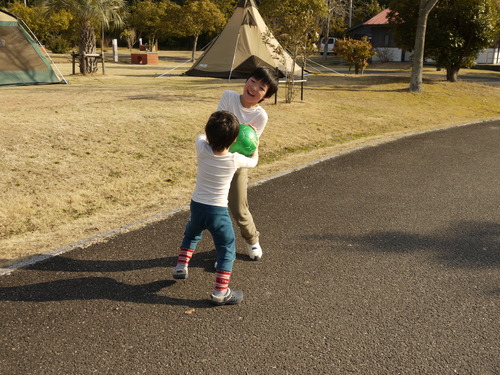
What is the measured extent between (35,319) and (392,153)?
26.3 feet

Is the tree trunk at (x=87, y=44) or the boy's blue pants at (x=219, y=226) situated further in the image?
the tree trunk at (x=87, y=44)

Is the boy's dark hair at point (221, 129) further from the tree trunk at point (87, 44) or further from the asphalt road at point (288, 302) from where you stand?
the tree trunk at point (87, 44)

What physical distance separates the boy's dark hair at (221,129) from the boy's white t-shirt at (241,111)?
0.70m

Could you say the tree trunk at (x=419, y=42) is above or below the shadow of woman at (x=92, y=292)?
above

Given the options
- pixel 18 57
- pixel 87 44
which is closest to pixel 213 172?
pixel 18 57

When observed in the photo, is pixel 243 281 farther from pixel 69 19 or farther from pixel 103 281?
pixel 69 19

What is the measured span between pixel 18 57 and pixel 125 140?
10145 millimetres

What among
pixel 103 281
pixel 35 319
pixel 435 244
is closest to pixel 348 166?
pixel 435 244

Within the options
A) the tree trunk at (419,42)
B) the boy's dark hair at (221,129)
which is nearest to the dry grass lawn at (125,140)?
the tree trunk at (419,42)

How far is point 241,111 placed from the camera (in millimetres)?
4379

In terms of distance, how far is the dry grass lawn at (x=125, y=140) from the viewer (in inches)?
239

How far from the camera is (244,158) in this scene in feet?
13.0

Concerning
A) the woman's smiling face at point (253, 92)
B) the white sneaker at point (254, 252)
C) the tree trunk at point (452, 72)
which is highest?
the tree trunk at point (452, 72)

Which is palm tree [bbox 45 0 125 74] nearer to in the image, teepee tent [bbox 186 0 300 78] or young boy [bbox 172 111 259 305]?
teepee tent [bbox 186 0 300 78]
